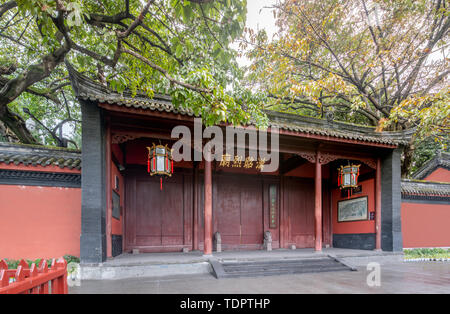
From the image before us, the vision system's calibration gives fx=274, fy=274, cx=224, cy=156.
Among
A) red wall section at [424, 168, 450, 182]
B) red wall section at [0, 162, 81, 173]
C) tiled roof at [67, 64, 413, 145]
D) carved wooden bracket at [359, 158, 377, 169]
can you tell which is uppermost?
tiled roof at [67, 64, 413, 145]

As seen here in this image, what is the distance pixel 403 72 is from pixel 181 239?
31.0ft

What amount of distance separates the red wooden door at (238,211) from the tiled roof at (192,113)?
2288 mm

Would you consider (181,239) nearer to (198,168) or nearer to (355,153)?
(198,168)

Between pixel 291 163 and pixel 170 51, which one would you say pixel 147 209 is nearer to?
pixel 170 51

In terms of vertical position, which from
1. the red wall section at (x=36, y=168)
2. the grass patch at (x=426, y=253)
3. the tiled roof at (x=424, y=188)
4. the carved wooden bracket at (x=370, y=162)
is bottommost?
the grass patch at (x=426, y=253)

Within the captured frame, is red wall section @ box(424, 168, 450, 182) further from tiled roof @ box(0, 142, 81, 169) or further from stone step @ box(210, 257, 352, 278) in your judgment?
tiled roof @ box(0, 142, 81, 169)

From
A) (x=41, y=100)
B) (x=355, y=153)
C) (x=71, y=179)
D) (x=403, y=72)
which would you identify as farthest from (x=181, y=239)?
(x=41, y=100)

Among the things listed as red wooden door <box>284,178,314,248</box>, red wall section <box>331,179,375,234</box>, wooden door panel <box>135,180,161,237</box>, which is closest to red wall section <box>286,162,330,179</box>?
red wooden door <box>284,178,314,248</box>

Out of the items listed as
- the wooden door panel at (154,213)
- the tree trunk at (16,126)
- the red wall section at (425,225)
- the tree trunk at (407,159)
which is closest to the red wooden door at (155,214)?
the wooden door panel at (154,213)

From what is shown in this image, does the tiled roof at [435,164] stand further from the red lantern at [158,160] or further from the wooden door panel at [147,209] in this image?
the red lantern at [158,160]

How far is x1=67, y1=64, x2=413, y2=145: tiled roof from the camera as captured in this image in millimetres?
5469

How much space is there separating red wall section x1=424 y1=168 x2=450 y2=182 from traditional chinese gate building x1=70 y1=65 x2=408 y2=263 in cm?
583

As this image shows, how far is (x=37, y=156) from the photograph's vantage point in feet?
20.5

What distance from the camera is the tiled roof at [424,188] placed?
888 centimetres
